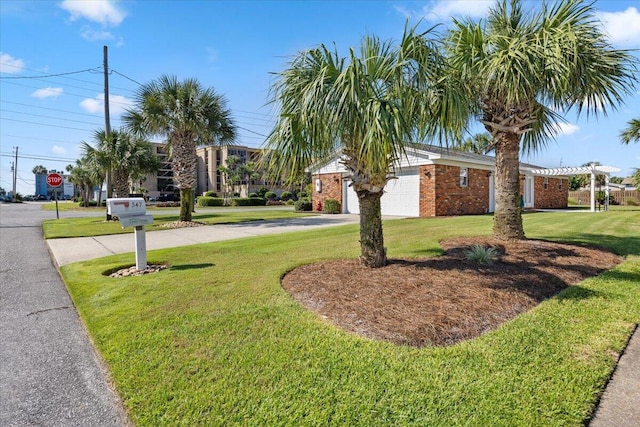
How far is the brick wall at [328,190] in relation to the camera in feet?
73.0

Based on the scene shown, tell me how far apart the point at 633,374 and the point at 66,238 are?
45.9ft

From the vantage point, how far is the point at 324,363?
2920 mm

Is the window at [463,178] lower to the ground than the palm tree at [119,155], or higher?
lower

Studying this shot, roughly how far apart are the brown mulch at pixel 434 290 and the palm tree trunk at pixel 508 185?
1038mm

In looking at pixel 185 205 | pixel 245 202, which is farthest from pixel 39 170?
pixel 185 205

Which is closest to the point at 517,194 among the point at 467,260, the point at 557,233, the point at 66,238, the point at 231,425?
the point at 467,260

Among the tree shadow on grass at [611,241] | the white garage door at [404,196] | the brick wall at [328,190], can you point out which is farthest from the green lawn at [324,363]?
the brick wall at [328,190]

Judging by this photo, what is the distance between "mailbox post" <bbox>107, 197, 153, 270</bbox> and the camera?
6043 millimetres

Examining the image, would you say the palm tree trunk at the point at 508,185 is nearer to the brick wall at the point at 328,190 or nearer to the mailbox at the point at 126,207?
the mailbox at the point at 126,207

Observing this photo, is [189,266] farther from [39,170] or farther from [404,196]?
[39,170]

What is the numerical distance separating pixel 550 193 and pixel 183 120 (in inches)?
1036

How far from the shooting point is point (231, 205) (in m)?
40.2

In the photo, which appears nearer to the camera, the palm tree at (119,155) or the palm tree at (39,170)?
the palm tree at (119,155)

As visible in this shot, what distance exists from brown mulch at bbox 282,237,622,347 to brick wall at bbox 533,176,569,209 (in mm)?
21351
